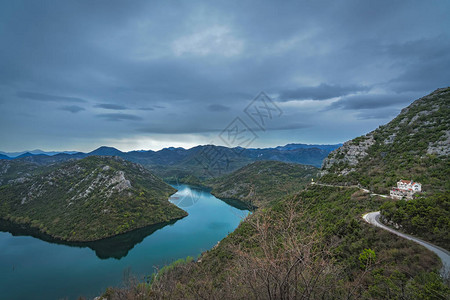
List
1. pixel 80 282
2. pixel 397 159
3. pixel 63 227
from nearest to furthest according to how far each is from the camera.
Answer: pixel 397 159, pixel 80 282, pixel 63 227

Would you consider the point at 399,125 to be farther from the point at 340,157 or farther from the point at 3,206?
the point at 3,206

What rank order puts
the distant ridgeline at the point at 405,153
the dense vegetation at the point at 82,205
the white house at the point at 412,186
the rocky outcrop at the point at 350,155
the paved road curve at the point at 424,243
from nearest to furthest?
1. the paved road curve at the point at 424,243
2. the white house at the point at 412,186
3. the distant ridgeline at the point at 405,153
4. the rocky outcrop at the point at 350,155
5. the dense vegetation at the point at 82,205

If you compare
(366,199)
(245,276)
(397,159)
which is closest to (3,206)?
(245,276)

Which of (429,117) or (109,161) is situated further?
(109,161)

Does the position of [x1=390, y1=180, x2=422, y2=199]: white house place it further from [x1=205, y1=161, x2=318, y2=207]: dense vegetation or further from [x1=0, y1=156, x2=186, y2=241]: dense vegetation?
[x1=205, y1=161, x2=318, y2=207]: dense vegetation

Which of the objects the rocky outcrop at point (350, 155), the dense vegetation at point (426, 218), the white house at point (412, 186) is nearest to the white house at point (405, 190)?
the white house at point (412, 186)

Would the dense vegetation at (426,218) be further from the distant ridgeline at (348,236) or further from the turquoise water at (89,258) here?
the turquoise water at (89,258)

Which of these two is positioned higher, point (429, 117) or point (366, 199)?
point (429, 117)

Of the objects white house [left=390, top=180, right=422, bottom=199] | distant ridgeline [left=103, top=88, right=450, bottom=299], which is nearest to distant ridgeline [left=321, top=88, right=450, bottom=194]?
distant ridgeline [left=103, top=88, right=450, bottom=299]
